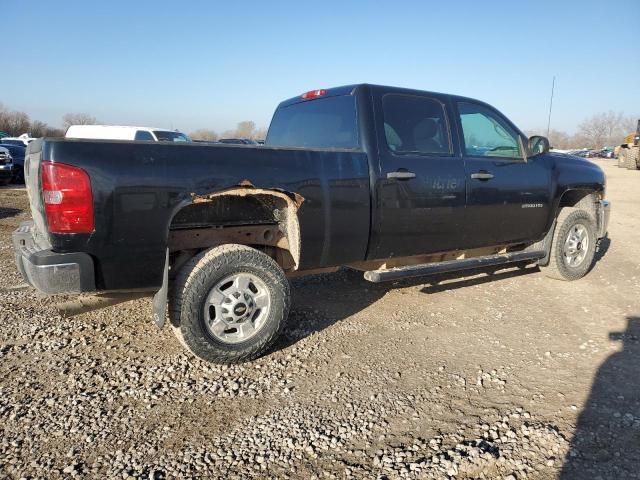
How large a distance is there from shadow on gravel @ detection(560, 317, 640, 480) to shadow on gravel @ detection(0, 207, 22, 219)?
1070cm

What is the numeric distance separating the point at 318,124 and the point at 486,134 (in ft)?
5.81

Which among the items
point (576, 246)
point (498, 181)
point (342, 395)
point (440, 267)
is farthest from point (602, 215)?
point (342, 395)

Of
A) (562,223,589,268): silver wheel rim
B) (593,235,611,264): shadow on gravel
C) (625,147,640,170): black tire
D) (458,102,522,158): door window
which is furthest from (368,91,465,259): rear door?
(625,147,640,170): black tire

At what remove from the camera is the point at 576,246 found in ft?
19.1

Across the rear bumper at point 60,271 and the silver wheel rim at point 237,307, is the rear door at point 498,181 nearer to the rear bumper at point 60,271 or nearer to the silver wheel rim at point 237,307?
the silver wheel rim at point 237,307

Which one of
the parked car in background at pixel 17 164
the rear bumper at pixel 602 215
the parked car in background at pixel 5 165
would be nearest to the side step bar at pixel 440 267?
the rear bumper at pixel 602 215

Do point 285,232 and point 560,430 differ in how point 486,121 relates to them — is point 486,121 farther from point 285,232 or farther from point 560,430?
point 560,430

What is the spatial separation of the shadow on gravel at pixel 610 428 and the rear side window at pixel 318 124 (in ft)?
8.18

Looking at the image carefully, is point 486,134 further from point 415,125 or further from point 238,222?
point 238,222

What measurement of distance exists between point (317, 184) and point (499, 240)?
7.91 ft

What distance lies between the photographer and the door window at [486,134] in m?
4.72

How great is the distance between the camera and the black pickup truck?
290cm

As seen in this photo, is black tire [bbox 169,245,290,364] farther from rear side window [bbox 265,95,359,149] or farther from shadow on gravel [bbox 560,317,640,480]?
shadow on gravel [bbox 560,317,640,480]

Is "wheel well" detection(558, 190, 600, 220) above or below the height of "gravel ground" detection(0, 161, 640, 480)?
above
